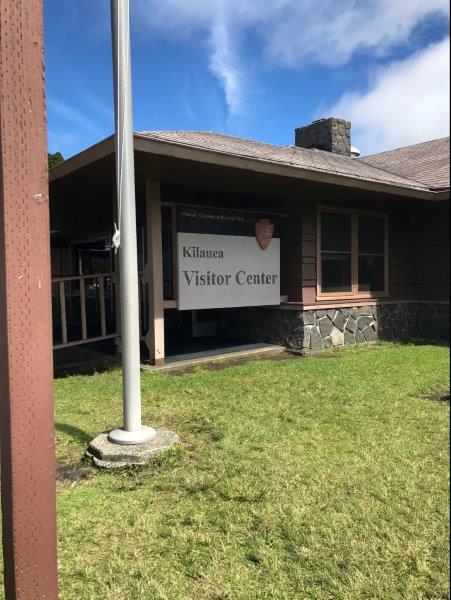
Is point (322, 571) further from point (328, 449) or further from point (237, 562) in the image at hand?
point (328, 449)

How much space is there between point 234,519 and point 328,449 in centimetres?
111

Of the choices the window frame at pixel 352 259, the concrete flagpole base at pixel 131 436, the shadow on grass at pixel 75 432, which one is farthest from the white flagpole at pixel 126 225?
the window frame at pixel 352 259

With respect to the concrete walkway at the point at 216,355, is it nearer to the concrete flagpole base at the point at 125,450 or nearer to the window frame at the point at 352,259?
the window frame at the point at 352,259

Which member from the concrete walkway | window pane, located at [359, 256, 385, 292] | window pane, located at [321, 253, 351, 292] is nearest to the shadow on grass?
the concrete walkway

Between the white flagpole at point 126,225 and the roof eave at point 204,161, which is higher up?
the roof eave at point 204,161

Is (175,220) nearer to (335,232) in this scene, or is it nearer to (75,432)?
(335,232)

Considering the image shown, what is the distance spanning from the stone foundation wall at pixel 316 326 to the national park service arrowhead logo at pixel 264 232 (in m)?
1.18

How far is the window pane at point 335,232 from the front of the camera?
8125mm

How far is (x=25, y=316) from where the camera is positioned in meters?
1.70

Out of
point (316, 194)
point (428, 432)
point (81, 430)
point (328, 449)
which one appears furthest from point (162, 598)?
point (316, 194)

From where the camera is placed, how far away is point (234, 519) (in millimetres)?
2566

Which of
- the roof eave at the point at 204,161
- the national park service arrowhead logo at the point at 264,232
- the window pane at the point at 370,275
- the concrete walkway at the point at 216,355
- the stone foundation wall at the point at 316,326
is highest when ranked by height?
the roof eave at the point at 204,161

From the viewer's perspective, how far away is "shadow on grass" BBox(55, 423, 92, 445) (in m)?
3.79

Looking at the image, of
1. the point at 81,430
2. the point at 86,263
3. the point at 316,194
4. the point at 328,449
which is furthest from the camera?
the point at 86,263
